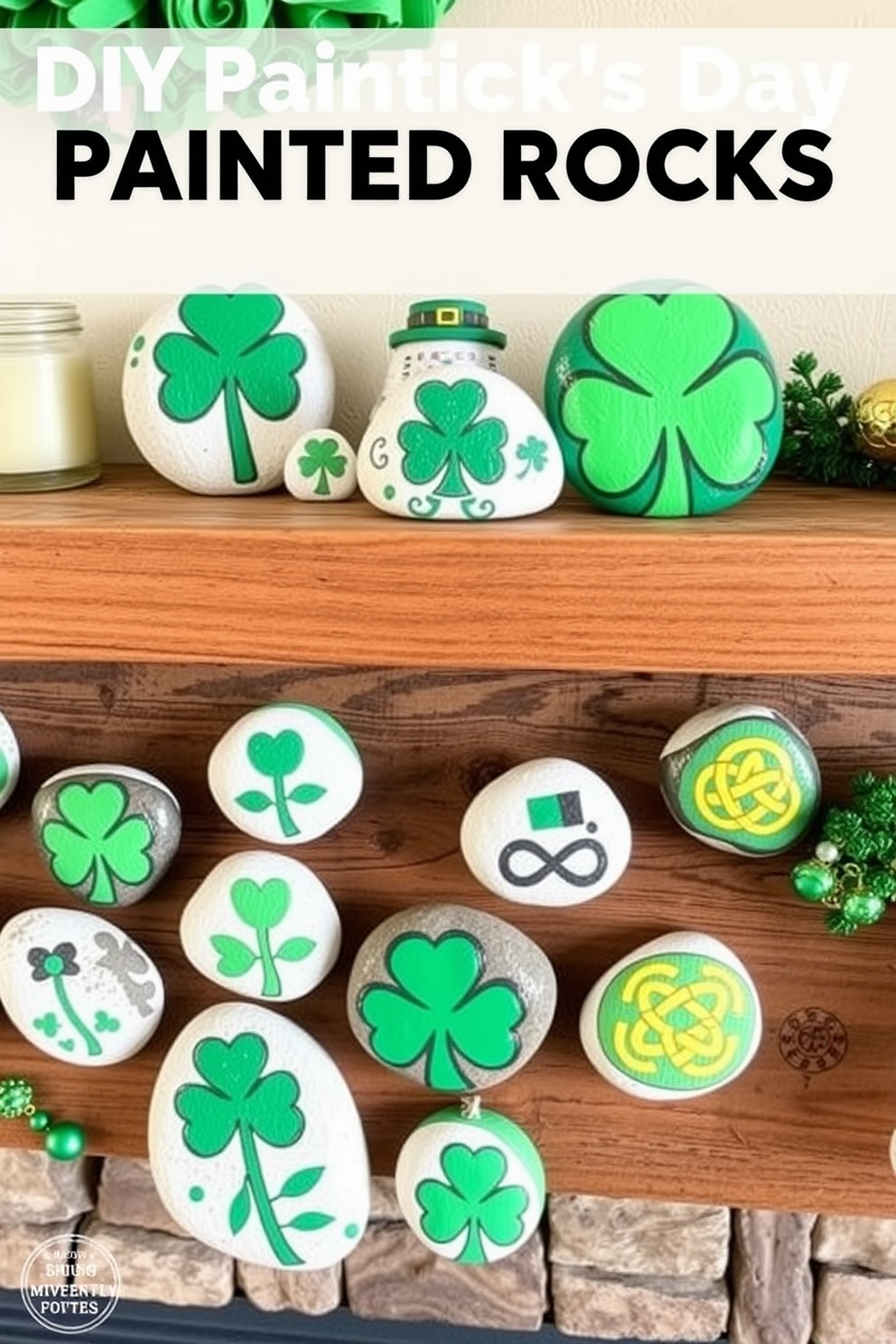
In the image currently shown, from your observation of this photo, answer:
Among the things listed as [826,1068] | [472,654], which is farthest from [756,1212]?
[472,654]

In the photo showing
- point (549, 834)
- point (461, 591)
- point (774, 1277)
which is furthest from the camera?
point (774, 1277)

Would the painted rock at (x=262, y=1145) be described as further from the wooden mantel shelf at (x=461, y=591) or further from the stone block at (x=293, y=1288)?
the wooden mantel shelf at (x=461, y=591)

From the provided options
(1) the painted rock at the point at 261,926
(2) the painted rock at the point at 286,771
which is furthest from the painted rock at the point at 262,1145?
(2) the painted rock at the point at 286,771

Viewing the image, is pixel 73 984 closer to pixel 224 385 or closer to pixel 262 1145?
pixel 262 1145

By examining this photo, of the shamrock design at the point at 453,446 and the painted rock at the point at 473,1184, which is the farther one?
the painted rock at the point at 473,1184
